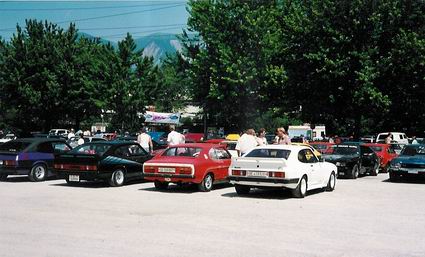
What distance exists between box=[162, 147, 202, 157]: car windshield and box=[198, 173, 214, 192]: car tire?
2.33ft

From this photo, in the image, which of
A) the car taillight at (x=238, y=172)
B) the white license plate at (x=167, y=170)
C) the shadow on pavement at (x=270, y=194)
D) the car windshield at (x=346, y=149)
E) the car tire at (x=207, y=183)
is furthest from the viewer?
the car windshield at (x=346, y=149)

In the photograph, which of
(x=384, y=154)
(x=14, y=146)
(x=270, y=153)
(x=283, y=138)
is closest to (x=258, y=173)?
(x=270, y=153)

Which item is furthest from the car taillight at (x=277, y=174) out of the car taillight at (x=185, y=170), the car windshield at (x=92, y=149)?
the car windshield at (x=92, y=149)

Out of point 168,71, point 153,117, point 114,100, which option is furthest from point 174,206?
point 168,71

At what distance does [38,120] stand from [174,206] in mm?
48653

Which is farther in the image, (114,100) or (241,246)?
(114,100)

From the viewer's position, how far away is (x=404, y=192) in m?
16.3

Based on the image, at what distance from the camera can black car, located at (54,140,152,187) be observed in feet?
53.8

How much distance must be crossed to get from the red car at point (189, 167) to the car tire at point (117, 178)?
1.43 metres

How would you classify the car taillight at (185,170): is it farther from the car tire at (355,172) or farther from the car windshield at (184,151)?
the car tire at (355,172)

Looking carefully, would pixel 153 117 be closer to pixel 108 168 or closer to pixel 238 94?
pixel 238 94

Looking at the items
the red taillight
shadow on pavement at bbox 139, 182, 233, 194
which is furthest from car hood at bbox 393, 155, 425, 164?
the red taillight

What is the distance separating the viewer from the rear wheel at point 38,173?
722 inches

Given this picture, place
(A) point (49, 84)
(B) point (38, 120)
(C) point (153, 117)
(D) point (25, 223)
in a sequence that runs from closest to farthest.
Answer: (D) point (25, 223) → (A) point (49, 84) → (B) point (38, 120) → (C) point (153, 117)
